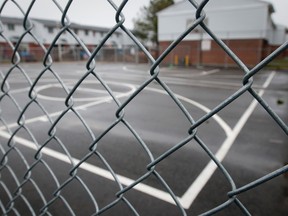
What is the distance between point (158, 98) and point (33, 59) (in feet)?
87.3

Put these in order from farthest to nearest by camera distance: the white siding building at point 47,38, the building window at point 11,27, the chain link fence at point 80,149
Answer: the building window at point 11,27, the white siding building at point 47,38, the chain link fence at point 80,149

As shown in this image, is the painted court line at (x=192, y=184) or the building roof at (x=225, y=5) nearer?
the painted court line at (x=192, y=184)

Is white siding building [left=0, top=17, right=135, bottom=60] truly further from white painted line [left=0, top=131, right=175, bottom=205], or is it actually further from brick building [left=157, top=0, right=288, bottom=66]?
white painted line [left=0, top=131, right=175, bottom=205]

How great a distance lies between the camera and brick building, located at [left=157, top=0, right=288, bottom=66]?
866 inches

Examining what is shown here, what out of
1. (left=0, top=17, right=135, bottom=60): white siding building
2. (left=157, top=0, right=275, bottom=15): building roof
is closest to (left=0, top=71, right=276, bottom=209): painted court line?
(left=157, top=0, right=275, bottom=15): building roof

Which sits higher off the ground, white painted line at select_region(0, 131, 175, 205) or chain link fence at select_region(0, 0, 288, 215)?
chain link fence at select_region(0, 0, 288, 215)

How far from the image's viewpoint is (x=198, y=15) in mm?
653

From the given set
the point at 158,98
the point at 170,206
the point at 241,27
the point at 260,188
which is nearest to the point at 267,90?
the point at 158,98

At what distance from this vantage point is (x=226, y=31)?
23297 millimetres

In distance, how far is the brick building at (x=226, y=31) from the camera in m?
22.0

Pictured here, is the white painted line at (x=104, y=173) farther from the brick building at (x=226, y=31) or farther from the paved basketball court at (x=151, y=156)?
the brick building at (x=226, y=31)

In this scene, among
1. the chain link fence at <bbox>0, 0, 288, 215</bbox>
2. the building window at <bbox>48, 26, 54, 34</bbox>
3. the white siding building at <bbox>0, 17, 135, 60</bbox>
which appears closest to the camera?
the chain link fence at <bbox>0, 0, 288, 215</bbox>

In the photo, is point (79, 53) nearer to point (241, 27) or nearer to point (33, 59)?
point (33, 59)

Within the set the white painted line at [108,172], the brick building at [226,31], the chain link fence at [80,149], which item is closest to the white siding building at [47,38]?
the brick building at [226,31]
